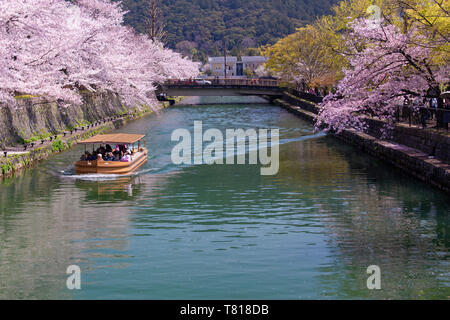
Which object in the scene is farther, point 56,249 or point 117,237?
point 117,237

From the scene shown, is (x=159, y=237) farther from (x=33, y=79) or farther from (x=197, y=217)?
(x=33, y=79)

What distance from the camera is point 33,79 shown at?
36.9 metres

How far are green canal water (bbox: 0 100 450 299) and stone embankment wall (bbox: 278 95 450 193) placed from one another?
→ 64cm

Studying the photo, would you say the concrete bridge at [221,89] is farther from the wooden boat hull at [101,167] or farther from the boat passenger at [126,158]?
the wooden boat hull at [101,167]

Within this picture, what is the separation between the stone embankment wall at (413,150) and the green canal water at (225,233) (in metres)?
0.64

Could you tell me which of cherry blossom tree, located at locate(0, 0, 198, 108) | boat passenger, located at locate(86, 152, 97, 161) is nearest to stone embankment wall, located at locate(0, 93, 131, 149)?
cherry blossom tree, located at locate(0, 0, 198, 108)

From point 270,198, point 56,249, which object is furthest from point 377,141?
point 56,249

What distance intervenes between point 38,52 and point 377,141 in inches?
848

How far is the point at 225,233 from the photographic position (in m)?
20.0

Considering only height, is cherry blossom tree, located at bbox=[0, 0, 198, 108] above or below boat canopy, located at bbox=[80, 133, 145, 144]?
above

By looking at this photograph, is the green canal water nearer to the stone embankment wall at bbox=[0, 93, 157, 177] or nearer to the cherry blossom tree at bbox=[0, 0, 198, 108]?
the stone embankment wall at bbox=[0, 93, 157, 177]

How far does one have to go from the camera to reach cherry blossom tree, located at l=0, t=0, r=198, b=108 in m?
33.9

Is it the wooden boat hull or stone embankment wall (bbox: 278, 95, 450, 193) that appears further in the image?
the wooden boat hull
